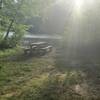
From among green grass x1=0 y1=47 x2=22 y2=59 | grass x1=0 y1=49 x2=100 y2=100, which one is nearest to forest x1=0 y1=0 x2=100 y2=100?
grass x1=0 y1=49 x2=100 y2=100

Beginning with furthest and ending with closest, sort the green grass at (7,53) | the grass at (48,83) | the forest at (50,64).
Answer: the green grass at (7,53) < the forest at (50,64) < the grass at (48,83)

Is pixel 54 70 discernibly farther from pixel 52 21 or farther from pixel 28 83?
pixel 52 21

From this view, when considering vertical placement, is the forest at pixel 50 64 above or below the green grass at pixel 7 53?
above

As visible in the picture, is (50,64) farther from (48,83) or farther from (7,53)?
(7,53)

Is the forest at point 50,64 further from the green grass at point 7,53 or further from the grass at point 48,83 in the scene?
the green grass at point 7,53

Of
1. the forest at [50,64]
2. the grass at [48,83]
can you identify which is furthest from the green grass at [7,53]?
the grass at [48,83]

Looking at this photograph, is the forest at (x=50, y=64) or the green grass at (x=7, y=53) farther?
the green grass at (x=7, y=53)

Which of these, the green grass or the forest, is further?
the green grass

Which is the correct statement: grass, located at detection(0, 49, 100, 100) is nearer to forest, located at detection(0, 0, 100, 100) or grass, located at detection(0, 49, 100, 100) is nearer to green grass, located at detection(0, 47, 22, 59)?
forest, located at detection(0, 0, 100, 100)

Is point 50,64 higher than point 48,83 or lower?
lower

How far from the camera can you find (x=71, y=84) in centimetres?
824

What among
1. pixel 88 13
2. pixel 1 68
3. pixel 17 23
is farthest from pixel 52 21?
pixel 1 68

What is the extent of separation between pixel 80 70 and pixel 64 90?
3236mm

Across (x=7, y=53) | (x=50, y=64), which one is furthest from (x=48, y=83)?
(x=7, y=53)
